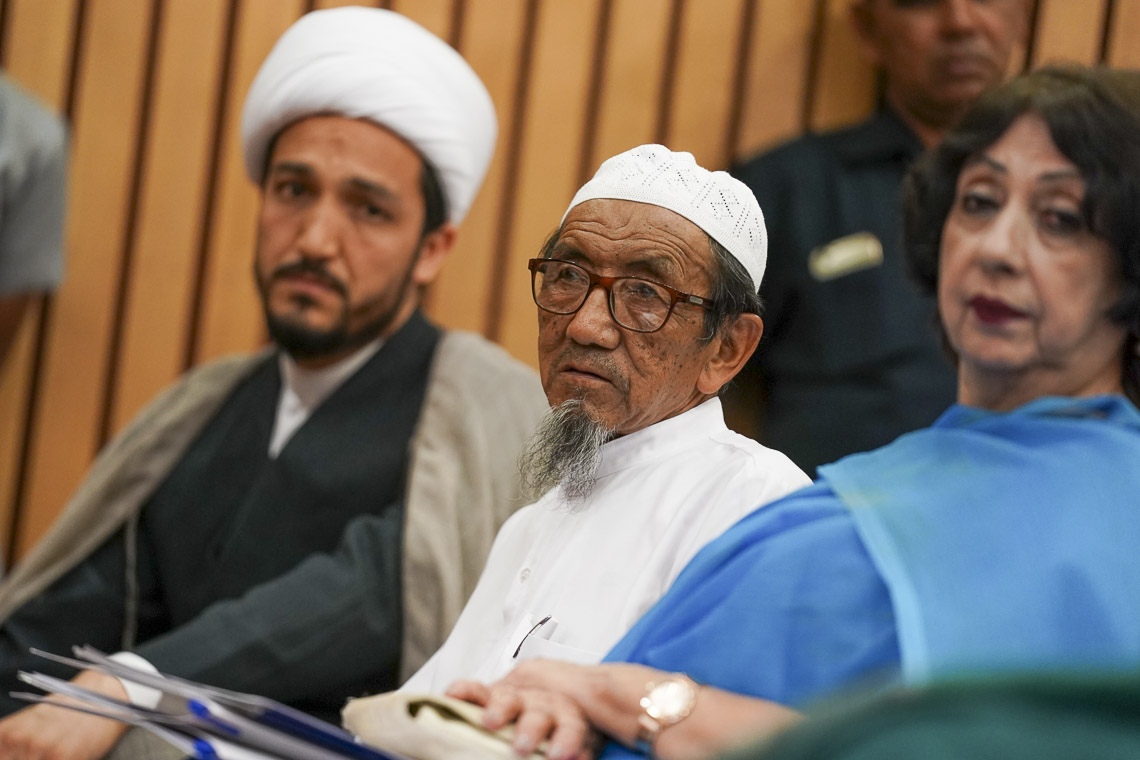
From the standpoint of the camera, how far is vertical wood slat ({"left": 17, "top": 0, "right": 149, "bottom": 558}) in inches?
123

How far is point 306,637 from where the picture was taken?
2061 mm

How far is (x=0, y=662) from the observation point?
2254 mm

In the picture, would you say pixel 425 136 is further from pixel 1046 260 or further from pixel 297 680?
pixel 1046 260

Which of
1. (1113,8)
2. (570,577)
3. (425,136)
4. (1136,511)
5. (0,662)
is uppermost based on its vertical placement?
(1113,8)

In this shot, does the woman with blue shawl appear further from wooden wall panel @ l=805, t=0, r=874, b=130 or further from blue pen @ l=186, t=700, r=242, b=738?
wooden wall panel @ l=805, t=0, r=874, b=130

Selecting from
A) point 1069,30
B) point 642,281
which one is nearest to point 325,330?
point 642,281

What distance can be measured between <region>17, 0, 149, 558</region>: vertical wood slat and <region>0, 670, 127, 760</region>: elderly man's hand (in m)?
1.28

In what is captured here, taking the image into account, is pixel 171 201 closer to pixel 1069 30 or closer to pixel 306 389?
pixel 306 389

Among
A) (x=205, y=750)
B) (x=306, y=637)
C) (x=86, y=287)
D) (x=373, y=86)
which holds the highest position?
(x=373, y=86)

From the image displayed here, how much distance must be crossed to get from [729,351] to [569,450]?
18cm

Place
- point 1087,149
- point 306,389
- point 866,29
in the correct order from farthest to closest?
1. point 866,29
2. point 306,389
3. point 1087,149

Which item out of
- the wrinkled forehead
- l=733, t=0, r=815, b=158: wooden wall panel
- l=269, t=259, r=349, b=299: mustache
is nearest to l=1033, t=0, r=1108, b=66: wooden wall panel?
l=733, t=0, r=815, b=158: wooden wall panel

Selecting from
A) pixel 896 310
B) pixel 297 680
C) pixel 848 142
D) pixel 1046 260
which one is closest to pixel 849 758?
pixel 1046 260

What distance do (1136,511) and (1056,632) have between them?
7.2 inches
